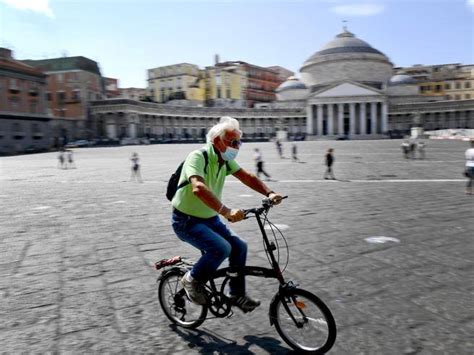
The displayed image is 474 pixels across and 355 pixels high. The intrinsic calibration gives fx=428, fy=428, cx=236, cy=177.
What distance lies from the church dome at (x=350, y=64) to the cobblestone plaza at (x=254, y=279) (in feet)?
301

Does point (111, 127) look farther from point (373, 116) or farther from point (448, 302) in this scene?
point (448, 302)

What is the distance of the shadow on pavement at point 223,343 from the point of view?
3.35 meters

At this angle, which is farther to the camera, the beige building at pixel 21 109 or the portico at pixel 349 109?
the portico at pixel 349 109

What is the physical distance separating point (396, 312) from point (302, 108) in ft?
322

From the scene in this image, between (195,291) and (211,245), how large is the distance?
456 mm

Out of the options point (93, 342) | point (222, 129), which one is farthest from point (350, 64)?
point (93, 342)

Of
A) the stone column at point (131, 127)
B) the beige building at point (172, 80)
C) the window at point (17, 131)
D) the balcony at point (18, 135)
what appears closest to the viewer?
the window at point (17, 131)

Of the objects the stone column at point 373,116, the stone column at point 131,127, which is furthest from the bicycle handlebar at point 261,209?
the stone column at point 373,116

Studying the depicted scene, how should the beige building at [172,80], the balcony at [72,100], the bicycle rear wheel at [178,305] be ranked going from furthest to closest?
1. the beige building at [172,80]
2. the balcony at [72,100]
3. the bicycle rear wheel at [178,305]

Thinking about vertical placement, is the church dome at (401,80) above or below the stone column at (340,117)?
above

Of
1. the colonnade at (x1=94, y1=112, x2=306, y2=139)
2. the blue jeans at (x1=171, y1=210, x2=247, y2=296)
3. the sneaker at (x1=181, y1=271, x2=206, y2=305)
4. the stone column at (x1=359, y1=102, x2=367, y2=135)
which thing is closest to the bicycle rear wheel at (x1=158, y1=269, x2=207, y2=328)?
the sneaker at (x1=181, y1=271, x2=206, y2=305)

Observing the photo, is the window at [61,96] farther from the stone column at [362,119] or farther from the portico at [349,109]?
the stone column at [362,119]

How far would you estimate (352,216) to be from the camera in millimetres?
8570

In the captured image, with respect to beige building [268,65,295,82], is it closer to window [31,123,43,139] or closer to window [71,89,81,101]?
window [71,89,81,101]
